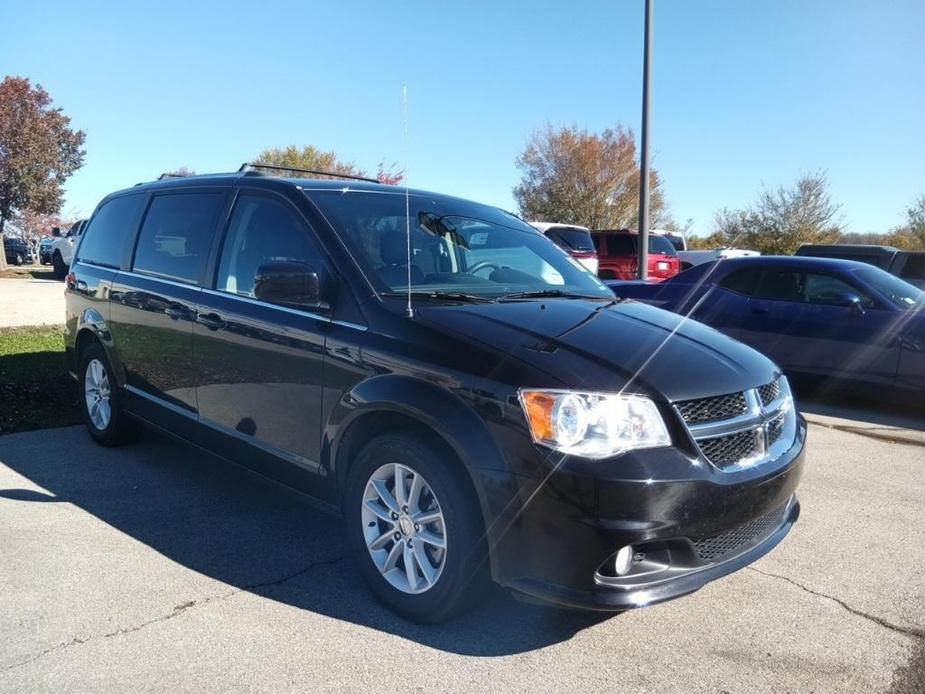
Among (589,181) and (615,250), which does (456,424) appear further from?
(589,181)

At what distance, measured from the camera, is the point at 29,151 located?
29328 millimetres

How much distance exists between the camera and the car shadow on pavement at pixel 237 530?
323 centimetres

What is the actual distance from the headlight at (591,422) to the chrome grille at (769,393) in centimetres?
70

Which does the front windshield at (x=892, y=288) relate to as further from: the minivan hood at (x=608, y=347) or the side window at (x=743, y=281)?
the minivan hood at (x=608, y=347)

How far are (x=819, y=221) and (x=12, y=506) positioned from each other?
138ft

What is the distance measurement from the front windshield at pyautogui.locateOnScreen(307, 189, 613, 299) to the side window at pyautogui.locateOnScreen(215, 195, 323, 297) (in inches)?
7.4

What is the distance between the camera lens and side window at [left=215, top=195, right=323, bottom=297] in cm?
390

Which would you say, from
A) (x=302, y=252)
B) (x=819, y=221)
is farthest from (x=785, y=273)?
(x=819, y=221)

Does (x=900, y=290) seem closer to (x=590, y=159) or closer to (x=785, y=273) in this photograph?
(x=785, y=273)

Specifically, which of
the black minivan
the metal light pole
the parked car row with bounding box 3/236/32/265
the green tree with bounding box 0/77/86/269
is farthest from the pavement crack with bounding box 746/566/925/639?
the parked car row with bounding box 3/236/32/265

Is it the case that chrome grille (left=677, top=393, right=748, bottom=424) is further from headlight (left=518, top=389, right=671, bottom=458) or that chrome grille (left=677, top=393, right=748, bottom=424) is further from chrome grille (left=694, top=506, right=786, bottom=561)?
chrome grille (left=694, top=506, right=786, bottom=561)

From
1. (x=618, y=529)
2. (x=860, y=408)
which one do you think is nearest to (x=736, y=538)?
(x=618, y=529)

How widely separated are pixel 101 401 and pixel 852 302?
22.5 feet

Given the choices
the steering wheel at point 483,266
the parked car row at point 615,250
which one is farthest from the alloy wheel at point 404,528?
the parked car row at point 615,250
